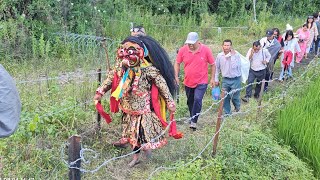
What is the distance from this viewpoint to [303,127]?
522 centimetres

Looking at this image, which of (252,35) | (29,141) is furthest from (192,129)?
(252,35)

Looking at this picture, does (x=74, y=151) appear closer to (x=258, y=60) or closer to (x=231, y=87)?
(x=231, y=87)

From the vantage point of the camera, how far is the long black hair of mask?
435 centimetres

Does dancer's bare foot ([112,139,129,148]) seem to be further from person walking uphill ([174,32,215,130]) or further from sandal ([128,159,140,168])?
person walking uphill ([174,32,215,130])

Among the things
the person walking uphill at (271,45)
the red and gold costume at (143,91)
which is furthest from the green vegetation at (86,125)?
the person walking uphill at (271,45)

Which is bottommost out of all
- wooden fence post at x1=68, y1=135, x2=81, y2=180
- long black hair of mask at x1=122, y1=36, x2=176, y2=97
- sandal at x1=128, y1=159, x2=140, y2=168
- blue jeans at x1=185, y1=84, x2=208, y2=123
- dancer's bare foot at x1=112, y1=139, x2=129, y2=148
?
sandal at x1=128, y1=159, x2=140, y2=168

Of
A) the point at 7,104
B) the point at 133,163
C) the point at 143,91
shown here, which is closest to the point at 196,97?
→ the point at 143,91

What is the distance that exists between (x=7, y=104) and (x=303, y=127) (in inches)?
158

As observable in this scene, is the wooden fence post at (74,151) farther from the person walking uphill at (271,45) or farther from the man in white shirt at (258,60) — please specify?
the person walking uphill at (271,45)

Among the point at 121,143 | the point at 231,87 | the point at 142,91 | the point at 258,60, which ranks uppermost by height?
the point at 142,91

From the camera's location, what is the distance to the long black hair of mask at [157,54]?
4.35m

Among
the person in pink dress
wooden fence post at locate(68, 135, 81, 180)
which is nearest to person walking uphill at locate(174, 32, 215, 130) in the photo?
wooden fence post at locate(68, 135, 81, 180)

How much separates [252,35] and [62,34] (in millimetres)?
6485

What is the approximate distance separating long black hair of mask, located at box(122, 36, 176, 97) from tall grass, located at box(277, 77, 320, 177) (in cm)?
188
